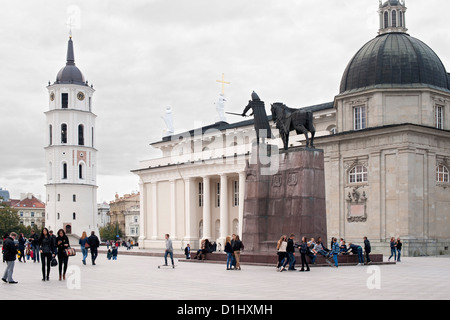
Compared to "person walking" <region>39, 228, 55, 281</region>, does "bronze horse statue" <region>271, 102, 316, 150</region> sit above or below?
above

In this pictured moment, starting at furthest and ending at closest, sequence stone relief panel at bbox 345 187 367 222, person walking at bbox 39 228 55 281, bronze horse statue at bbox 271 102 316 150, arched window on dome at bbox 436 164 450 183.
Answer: arched window on dome at bbox 436 164 450 183, stone relief panel at bbox 345 187 367 222, bronze horse statue at bbox 271 102 316 150, person walking at bbox 39 228 55 281

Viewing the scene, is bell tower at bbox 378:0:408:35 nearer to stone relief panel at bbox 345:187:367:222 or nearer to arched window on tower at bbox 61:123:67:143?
stone relief panel at bbox 345:187:367:222

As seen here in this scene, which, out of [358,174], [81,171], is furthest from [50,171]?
[358,174]

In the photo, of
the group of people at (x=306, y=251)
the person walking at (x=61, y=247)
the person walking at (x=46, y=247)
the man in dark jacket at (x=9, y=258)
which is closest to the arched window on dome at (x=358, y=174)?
the group of people at (x=306, y=251)

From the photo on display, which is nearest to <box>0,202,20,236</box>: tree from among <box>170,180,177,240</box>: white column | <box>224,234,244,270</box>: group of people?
<box>170,180,177,240</box>: white column

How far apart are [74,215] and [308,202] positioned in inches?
3203

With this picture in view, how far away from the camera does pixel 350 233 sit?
Answer: 50656 millimetres

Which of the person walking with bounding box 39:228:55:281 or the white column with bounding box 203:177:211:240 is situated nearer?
the person walking with bounding box 39:228:55:281

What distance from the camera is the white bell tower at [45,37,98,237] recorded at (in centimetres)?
10506

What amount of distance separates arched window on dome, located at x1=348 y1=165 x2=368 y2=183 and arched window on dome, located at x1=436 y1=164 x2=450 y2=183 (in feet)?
17.9

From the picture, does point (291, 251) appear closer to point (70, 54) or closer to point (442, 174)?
point (442, 174)

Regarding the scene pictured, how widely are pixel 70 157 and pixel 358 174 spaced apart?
65032 millimetres

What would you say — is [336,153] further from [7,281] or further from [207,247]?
[7,281]

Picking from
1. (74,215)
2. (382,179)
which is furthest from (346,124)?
(74,215)
